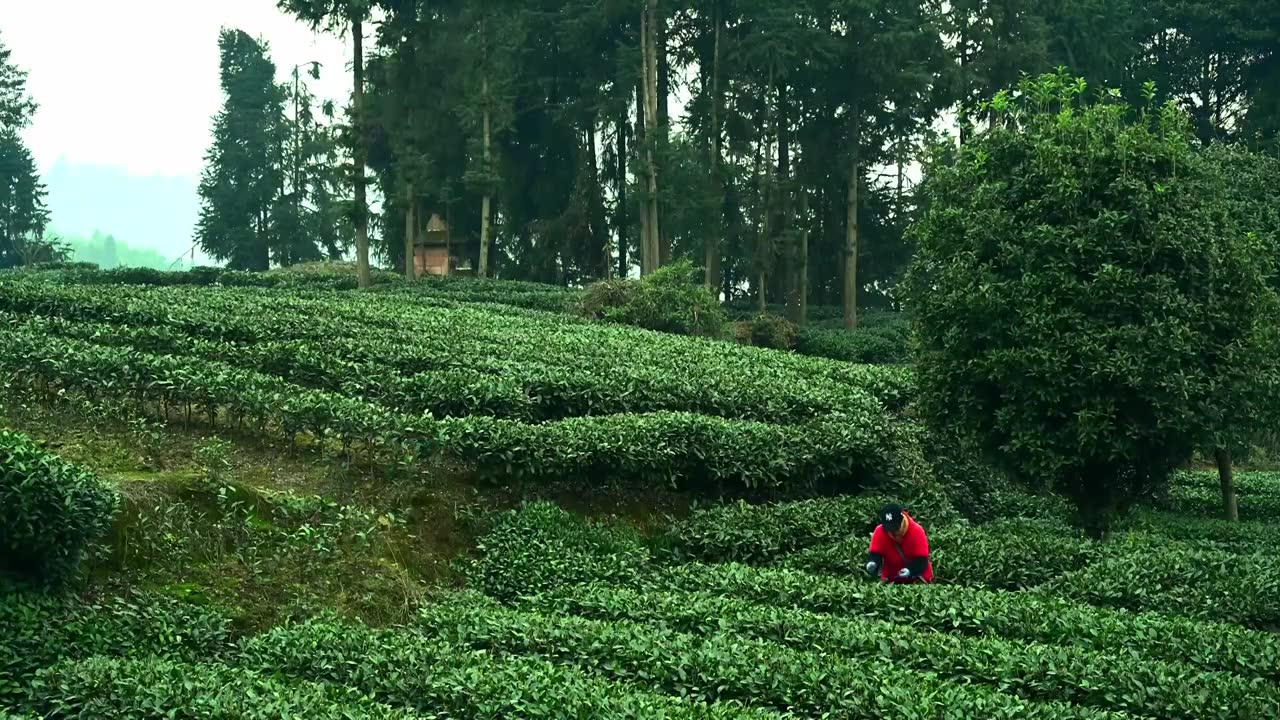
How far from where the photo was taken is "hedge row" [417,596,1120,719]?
780cm

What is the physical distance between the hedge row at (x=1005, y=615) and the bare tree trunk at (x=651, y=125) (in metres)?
24.4

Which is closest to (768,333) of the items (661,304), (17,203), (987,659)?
(661,304)

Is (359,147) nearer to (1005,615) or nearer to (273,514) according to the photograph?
(273,514)

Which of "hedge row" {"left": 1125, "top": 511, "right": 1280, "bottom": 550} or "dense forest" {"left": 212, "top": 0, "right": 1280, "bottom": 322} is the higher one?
"dense forest" {"left": 212, "top": 0, "right": 1280, "bottom": 322}

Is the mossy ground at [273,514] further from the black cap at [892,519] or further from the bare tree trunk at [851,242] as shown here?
the bare tree trunk at [851,242]

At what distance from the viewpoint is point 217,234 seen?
200 ft

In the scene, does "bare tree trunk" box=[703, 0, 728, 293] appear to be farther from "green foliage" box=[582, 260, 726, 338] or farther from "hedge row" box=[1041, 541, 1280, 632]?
"hedge row" box=[1041, 541, 1280, 632]

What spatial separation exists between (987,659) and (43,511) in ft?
23.0

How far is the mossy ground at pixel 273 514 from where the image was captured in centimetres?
1016

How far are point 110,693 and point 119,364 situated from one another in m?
7.88

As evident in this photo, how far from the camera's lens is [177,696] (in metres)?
7.49

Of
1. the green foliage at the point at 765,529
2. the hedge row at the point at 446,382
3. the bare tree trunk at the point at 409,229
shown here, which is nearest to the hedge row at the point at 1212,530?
the hedge row at the point at 446,382

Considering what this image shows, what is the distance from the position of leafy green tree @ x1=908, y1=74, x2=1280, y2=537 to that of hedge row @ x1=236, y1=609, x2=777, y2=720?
785 cm

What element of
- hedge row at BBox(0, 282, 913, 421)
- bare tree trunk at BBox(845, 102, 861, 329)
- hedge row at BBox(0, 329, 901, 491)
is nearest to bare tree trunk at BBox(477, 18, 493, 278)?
bare tree trunk at BBox(845, 102, 861, 329)
